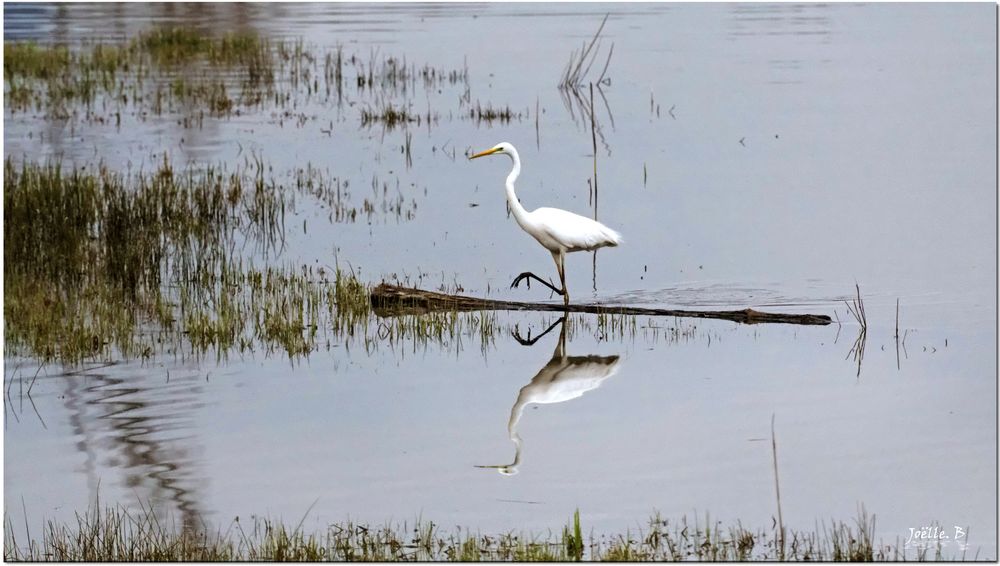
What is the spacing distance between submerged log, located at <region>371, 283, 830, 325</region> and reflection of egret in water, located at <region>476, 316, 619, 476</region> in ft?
1.52

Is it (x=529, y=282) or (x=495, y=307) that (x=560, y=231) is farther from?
(x=529, y=282)

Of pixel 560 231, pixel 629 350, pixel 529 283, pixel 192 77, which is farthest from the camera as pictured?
pixel 192 77

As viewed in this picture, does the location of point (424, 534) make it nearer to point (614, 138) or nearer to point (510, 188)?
point (510, 188)

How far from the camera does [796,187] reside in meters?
17.2

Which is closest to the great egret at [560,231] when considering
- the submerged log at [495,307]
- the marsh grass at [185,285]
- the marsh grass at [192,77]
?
the submerged log at [495,307]

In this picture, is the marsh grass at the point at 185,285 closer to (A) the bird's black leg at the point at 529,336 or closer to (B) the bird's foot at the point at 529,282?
(A) the bird's black leg at the point at 529,336

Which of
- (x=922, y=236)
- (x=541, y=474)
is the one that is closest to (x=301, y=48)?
(x=922, y=236)

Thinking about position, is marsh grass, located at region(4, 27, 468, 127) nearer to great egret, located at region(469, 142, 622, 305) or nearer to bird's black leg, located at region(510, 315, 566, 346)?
great egret, located at region(469, 142, 622, 305)

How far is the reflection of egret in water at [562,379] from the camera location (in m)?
9.44

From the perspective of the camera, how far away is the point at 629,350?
1046 centimetres

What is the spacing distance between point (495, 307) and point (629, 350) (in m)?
1.32

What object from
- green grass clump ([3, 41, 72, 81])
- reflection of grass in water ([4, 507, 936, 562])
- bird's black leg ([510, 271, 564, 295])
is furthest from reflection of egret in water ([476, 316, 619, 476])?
green grass clump ([3, 41, 72, 81])

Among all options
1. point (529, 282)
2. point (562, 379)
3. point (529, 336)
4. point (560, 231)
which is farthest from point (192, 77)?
point (562, 379)

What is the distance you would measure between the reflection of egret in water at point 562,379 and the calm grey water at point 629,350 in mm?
34
